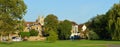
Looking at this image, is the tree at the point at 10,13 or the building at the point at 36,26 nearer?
the tree at the point at 10,13


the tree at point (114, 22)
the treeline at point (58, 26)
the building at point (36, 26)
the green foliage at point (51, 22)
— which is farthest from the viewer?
the building at point (36, 26)

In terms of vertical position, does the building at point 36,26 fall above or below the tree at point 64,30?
above

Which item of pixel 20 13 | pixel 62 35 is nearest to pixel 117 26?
pixel 20 13

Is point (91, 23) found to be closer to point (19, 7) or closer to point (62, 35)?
point (62, 35)

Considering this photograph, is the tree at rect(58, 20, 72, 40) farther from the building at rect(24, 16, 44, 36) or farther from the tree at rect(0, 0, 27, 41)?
the tree at rect(0, 0, 27, 41)

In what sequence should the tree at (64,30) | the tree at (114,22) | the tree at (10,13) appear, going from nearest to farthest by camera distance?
the tree at (10,13) < the tree at (114,22) < the tree at (64,30)

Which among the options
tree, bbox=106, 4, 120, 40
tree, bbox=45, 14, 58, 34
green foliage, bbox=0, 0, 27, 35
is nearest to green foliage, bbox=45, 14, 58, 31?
tree, bbox=45, 14, 58, 34

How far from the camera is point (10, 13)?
5716 centimetres

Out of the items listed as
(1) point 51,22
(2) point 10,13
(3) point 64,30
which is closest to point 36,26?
(1) point 51,22

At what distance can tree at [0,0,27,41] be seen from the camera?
56.5m

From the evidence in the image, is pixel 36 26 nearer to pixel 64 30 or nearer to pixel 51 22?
pixel 51 22

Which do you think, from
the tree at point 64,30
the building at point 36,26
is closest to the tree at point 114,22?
the tree at point 64,30

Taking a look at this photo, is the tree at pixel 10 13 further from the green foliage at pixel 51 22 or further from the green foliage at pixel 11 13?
the green foliage at pixel 51 22

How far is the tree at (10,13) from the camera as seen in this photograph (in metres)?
56.5
